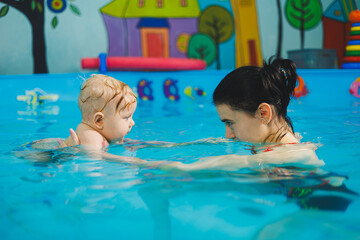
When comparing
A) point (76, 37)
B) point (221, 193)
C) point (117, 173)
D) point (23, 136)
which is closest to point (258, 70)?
point (221, 193)

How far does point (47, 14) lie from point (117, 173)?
5.44 metres

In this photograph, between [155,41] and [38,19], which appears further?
[155,41]

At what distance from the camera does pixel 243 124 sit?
197cm

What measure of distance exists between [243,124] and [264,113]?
12 cm

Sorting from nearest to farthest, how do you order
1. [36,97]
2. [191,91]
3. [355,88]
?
1. [36,97]
2. [355,88]
3. [191,91]

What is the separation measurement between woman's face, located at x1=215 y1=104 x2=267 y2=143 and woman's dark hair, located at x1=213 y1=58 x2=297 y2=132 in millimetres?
29

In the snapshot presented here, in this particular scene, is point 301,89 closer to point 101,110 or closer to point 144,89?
point 144,89

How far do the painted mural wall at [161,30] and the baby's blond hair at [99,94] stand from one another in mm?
4538

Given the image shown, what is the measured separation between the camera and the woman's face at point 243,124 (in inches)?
77.3

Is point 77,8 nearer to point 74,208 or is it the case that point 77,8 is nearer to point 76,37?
point 76,37

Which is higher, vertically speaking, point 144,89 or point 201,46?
point 201,46

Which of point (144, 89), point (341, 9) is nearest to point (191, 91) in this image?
point (144, 89)

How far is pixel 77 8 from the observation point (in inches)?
257

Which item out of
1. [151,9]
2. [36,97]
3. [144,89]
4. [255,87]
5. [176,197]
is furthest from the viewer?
[151,9]
